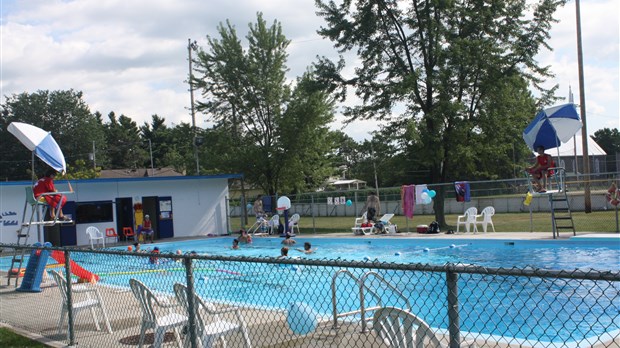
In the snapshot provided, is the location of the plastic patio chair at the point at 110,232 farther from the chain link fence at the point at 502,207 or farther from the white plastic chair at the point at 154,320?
the white plastic chair at the point at 154,320

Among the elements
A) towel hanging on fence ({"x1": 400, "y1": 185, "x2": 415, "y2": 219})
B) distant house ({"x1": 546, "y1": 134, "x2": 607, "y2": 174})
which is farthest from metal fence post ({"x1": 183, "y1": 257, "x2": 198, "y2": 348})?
distant house ({"x1": 546, "y1": 134, "x2": 607, "y2": 174})

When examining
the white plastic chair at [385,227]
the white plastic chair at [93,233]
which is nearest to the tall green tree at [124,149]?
the white plastic chair at [93,233]

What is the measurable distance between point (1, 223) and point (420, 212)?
2328cm

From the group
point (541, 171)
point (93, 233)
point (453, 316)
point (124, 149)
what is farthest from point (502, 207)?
point (124, 149)

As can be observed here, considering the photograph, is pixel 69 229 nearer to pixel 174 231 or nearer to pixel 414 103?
pixel 174 231

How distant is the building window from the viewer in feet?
93.6

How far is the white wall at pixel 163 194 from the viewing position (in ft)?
85.3

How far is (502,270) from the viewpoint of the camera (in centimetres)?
321

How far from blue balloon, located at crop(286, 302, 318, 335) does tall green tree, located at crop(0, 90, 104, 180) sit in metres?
76.9

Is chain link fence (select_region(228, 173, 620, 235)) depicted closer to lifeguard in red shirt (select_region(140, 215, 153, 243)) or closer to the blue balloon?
lifeguard in red shirt (select_region(140, 215, 153, 243))

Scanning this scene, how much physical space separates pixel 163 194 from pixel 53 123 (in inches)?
2325

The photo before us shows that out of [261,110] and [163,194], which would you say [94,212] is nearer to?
[163,194]

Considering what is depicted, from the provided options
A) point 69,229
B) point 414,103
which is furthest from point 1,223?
point 414,103

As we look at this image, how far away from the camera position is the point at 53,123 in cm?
8238
